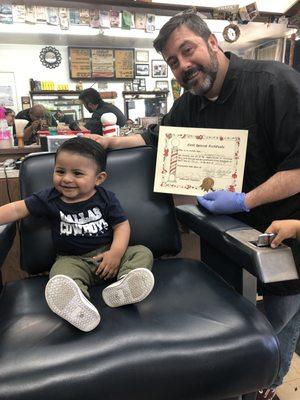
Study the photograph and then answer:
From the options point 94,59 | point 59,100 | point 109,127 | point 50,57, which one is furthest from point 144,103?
point 109,127

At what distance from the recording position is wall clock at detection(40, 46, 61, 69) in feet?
16.9

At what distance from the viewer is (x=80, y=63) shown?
17.2 ft

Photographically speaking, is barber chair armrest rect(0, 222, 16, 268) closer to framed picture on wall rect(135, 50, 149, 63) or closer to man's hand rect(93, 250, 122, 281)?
man's hand rect(93, 250, 122, 281)

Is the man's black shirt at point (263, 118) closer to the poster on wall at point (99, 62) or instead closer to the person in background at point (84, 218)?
the person in background at point (84, 218)

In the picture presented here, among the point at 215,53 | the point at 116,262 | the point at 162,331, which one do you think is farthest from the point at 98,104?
the point at 162,331

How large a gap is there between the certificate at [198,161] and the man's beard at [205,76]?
0.14m

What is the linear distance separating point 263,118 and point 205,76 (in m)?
0.23

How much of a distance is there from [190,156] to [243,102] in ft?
0.80

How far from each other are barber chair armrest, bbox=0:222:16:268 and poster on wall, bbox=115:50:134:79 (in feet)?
15.5

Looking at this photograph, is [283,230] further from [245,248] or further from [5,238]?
[5,238]

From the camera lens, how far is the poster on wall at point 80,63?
5.13 metres

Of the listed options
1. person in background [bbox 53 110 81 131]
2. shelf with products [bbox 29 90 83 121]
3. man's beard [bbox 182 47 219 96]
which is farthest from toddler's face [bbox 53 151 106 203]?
shelf with products [bbox 29 90 83 121]

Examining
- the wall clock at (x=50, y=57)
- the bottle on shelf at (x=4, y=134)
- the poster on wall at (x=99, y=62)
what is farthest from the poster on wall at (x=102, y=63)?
the bottle on shelf at (x=4, y=134)

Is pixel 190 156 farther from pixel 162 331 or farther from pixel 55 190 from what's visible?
pixel 162 331
